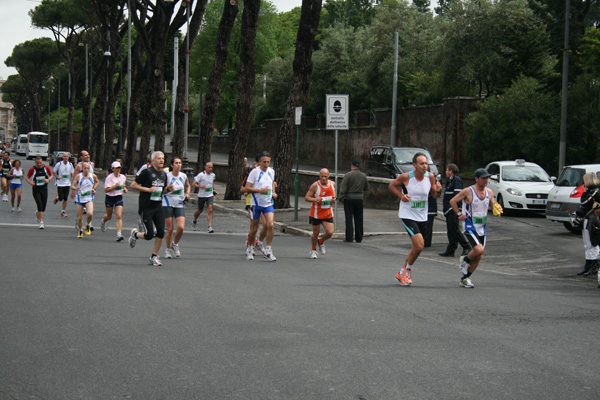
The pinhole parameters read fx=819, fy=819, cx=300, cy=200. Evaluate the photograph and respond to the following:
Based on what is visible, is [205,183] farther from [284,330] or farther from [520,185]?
[284,330]

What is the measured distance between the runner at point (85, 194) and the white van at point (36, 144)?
71.1 metres

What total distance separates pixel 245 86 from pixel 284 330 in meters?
20.4

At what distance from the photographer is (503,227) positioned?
21562mm

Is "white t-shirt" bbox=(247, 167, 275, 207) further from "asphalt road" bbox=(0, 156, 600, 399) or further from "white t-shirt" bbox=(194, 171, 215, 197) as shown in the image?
"white t-shirt" bbox=(194, 171, 215, 197)

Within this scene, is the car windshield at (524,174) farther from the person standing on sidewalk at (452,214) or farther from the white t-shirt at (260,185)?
the white t-shirt at (260,185)

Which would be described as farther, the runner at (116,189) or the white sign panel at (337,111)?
the white sign panel at (337,111)

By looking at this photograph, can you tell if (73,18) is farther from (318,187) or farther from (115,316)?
(115,316)

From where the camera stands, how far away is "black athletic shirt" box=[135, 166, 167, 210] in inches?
516

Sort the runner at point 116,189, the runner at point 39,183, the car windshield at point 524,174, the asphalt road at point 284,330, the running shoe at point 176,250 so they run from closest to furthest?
the asphalt road at point 284,330, the running shoe at point 176,250, the runner at point 116,189, the runner at point 39,183, the car windshield at point 524,174

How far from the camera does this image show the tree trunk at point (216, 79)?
3005cm

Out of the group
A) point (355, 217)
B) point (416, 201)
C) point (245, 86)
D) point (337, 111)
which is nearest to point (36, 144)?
point (245, 86)

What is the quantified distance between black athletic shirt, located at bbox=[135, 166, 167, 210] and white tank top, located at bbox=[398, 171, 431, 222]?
4091 millimetres

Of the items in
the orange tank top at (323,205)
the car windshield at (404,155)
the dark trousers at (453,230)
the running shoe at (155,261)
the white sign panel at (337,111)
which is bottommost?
the running shoe at (155,261)

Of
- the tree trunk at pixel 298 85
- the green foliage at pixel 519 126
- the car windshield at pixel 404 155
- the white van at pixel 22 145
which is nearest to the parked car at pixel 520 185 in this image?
the car windshield at pixel 404 155
